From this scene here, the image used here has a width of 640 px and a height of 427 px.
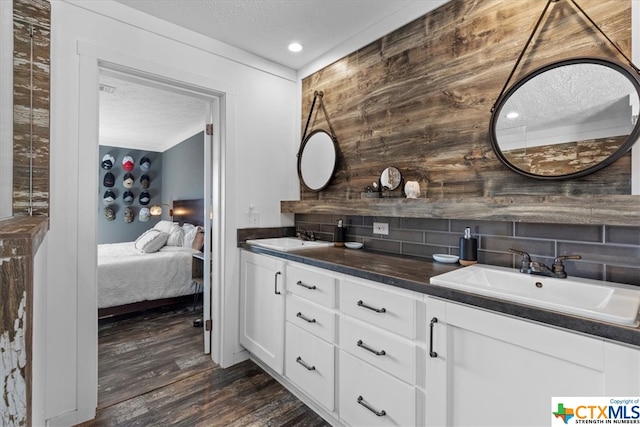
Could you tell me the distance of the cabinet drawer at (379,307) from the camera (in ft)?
4.22

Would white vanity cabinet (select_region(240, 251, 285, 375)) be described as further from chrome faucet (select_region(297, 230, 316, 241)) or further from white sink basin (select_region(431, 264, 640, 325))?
white sink basin (select_region(431, 264, 640, 325))

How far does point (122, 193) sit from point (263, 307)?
5.20 meters

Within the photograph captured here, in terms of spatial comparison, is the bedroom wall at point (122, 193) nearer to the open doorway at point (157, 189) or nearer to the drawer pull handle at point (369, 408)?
the open doorway at point (157, 189)

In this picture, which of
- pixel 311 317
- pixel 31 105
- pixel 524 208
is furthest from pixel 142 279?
pixel 524 208

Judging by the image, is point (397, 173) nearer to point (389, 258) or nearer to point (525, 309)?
point (389, 258)

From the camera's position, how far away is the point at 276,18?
2.07 metres

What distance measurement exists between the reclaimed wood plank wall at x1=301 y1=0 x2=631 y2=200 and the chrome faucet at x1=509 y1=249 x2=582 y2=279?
0.32 metres

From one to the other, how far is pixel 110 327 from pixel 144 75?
2.54m

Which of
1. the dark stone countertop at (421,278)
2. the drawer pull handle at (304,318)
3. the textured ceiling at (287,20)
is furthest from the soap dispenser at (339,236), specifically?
the textured ceiling at (287,20)

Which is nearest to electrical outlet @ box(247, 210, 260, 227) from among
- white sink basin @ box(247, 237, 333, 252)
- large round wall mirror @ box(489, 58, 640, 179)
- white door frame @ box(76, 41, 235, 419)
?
white sink basin @ box(247, 237, 333, 252)

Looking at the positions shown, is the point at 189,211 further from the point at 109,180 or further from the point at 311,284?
the point at 311,284

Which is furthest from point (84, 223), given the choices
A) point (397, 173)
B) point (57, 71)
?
point (397, 173)

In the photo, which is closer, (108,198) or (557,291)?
(557,291)

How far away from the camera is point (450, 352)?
3.77 feet
